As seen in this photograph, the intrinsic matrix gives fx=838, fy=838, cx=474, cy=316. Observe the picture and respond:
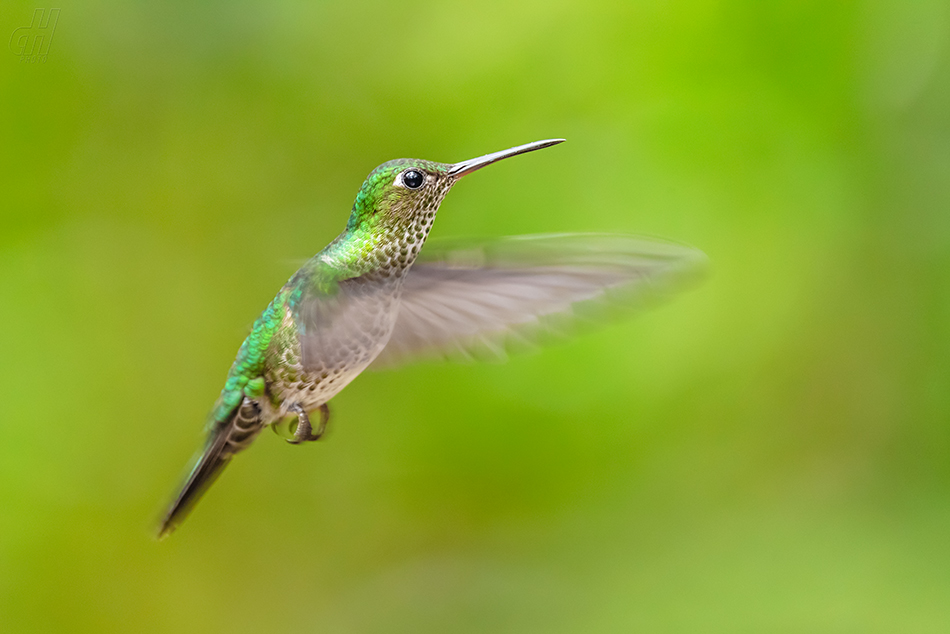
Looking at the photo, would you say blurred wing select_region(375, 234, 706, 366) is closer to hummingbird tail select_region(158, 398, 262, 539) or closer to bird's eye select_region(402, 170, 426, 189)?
bird's eye select_region(402, 170, 426, 189)

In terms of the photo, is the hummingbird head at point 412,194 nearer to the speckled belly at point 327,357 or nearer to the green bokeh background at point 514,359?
the speckled belly at point 327,357

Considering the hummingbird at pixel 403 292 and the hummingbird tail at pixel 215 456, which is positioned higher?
the hummingbird at pixel 403 292

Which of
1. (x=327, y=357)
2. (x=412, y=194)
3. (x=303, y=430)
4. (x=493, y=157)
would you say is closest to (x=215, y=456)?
(x=303, y=430)

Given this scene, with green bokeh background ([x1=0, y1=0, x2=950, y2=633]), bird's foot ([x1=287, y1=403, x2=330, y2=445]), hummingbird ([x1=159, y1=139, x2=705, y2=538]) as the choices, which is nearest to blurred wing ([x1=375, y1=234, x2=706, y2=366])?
hummingbird ([x1=159, y1=139, x2=705, y2=538])

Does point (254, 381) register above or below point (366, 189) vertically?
below

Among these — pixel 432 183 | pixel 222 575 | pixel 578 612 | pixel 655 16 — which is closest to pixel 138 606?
pixel 222 575

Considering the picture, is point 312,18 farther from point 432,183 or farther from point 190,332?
point 432,183

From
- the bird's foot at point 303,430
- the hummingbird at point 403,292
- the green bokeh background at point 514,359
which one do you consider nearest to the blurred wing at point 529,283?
the hummingbird at point 403,292
